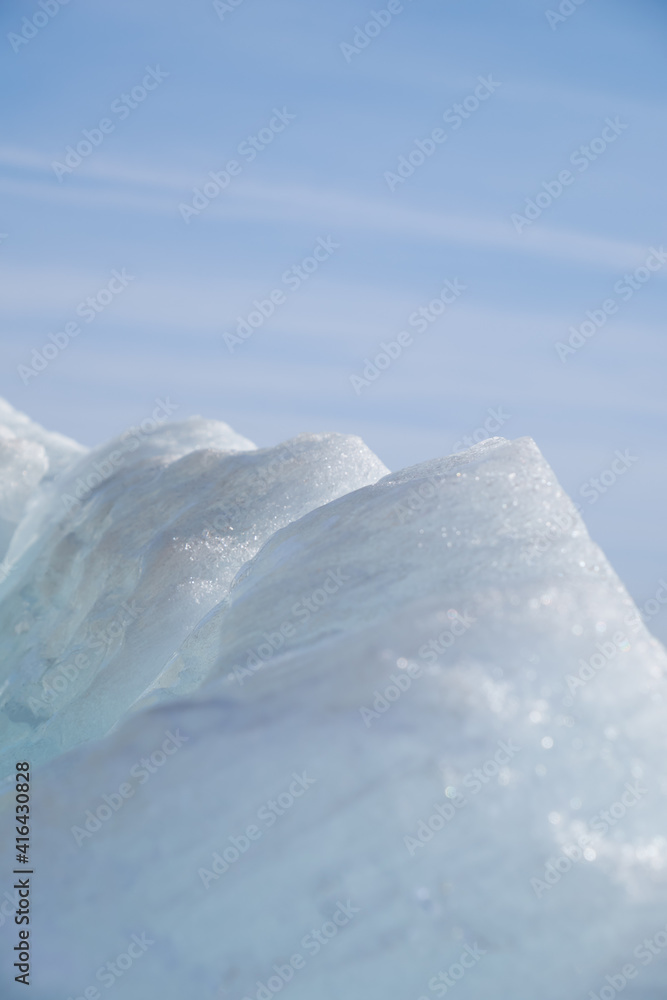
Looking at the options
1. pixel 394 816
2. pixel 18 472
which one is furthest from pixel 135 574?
pixel 18 472

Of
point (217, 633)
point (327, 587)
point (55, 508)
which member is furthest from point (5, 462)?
point (327, 587)

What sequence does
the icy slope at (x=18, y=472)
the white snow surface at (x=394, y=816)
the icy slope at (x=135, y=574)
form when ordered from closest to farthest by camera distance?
the white snow surface at (x=394, y=816)
the icy slope at (x=135, y=574)
the icy slope at (x=18, y=472)

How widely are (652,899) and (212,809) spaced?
1144 mm

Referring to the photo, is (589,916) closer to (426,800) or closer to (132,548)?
(426,800)

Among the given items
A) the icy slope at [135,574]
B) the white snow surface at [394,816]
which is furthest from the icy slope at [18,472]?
the white snow surface at [394,816]

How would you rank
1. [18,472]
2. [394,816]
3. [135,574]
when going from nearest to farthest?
1. [394,816]
2. [135,574]
3. [18,472]

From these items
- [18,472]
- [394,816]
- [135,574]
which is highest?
[394,816]

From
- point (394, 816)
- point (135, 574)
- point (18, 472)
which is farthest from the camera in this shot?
point (18, 472)

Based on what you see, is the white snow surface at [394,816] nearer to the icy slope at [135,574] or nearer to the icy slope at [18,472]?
the icy slope at [135,574]

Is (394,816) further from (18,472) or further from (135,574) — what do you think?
(18,472)

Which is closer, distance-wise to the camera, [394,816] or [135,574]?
[394,816]

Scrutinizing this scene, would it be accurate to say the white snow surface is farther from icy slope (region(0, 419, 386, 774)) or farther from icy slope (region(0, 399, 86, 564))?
icy slope (region(0, 399, 86, 564))

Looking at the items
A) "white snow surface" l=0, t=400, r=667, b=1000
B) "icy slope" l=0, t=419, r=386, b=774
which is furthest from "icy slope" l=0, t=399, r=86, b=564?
"white snow surface" l=0, t=400, r=667, b=1000

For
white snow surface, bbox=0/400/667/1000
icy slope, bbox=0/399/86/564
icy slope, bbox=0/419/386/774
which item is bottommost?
icy slope, bbox=0/399/86/564
